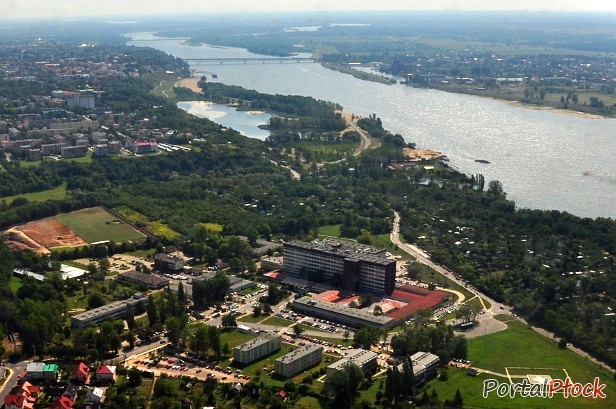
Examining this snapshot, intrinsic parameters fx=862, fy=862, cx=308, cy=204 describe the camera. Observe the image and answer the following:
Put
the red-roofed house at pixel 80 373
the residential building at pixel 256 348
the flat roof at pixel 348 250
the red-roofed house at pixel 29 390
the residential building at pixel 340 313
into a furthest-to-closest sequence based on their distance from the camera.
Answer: the flat roof at pixel 348 250
the residential building at pixel 340 313
the residential building at pixel 256 348
the red-roofed house at pixel 80 373
the red-roofed house at pixel 29 390

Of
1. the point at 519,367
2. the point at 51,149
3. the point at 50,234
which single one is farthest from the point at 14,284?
the point at 51,149

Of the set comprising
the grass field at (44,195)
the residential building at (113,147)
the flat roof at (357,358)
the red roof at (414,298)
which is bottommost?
the grass field at (44,195)

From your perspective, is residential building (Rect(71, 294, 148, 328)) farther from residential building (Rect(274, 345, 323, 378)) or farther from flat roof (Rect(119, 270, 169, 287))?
residential building (Rect(274, 345, 323, 378))

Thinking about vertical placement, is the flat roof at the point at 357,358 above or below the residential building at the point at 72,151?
above

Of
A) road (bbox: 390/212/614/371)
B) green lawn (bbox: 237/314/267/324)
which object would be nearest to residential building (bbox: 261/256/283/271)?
green lawn (bbox: 237/314/267/324)

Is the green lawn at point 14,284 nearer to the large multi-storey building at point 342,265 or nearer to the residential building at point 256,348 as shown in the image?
the residential building at point 256,348

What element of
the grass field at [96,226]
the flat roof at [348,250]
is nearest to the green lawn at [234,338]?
the flat roof at [348,250]

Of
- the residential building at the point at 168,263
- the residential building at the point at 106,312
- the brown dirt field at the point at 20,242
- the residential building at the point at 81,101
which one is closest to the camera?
the residential building at the point at 106,312

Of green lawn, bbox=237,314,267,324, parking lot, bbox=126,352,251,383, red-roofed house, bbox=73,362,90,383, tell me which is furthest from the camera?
green lawn, bbox=237,314,267,324
